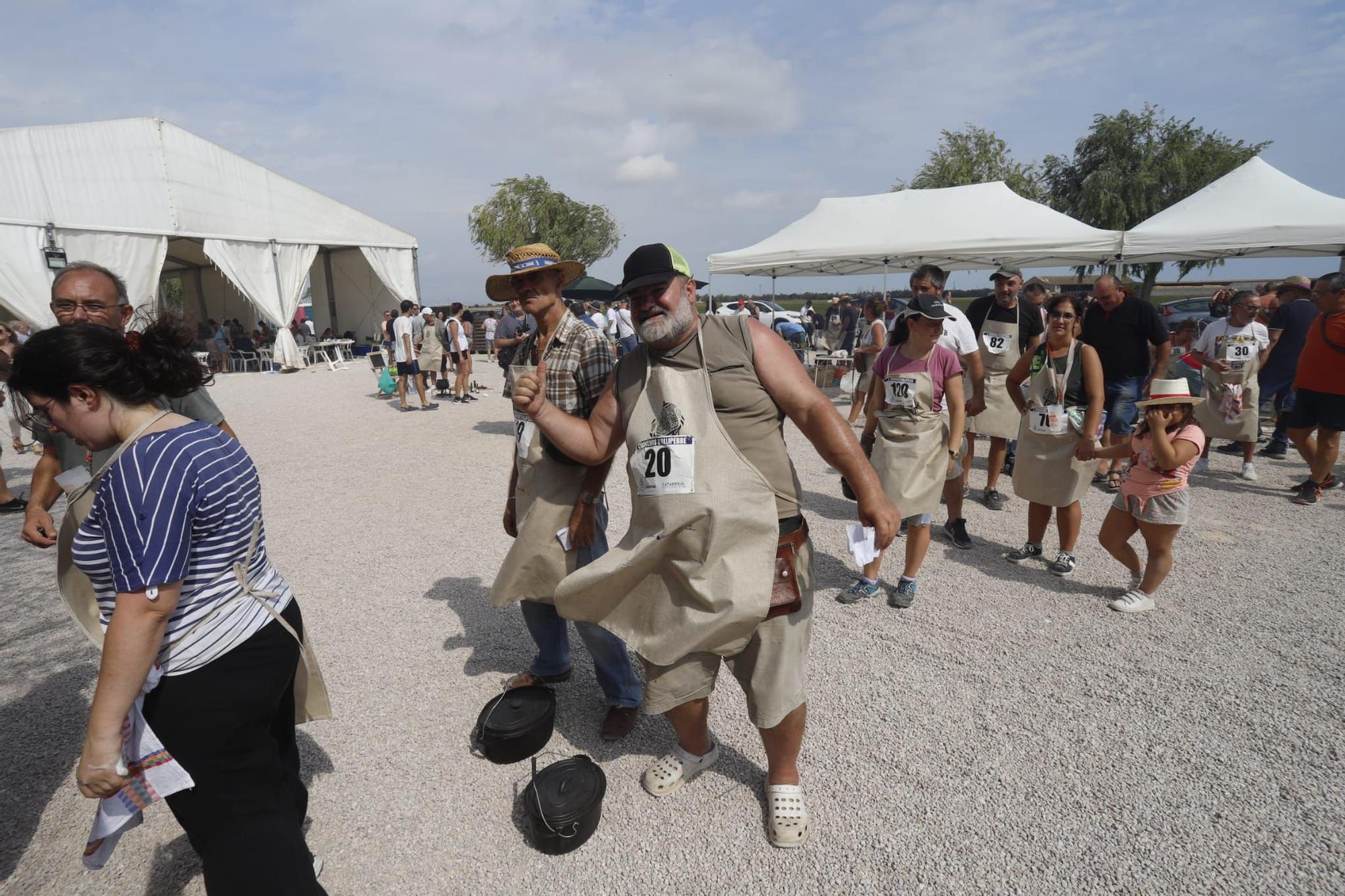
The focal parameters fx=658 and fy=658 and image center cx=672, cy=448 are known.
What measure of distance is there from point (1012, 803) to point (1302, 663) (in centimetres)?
214

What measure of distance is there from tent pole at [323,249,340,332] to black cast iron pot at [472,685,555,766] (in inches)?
1014

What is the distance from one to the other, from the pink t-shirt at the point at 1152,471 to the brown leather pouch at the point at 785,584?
2.70 m

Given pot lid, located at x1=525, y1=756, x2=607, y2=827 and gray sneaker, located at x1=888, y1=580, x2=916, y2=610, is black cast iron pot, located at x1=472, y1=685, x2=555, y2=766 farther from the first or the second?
gray sneaker, located at x1=888, y1=580, x2=916, y2=610

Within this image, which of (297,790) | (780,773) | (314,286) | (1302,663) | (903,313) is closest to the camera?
(297,790)

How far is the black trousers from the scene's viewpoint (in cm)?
165

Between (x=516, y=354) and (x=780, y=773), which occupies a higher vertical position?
(x=516, y=354)

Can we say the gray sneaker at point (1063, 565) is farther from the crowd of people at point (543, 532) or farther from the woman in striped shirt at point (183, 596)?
the woman in striped shirt at point (183, 596)

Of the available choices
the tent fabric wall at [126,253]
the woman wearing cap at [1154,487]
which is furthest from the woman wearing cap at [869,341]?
the tent fabric wall at [126,253]

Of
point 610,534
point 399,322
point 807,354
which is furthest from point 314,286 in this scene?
point 610,534

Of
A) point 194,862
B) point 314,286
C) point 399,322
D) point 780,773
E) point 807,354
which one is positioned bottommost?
point 194,862

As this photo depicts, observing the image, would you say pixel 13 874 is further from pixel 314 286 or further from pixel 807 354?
pixel 314 286

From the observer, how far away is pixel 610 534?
5461 mm

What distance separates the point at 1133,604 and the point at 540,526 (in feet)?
11.6

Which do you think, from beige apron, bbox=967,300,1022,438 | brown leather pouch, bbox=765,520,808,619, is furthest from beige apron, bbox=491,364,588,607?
beige apron, bbox=967,300,1022,438
